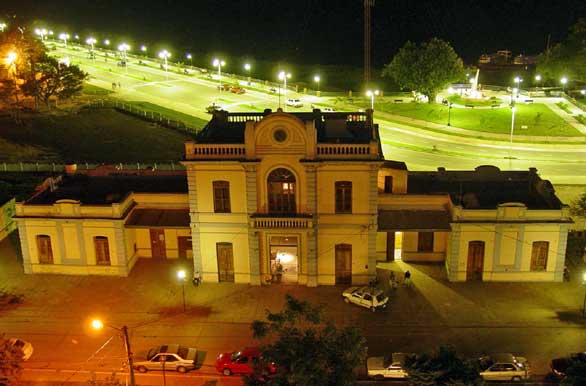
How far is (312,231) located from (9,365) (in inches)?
814

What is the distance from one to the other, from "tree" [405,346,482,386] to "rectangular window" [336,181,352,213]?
16593 millimetres

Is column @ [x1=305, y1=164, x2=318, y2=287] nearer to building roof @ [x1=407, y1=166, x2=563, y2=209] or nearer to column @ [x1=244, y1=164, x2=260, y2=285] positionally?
column @ [x1=244, y1=164, x2=260, y2=285]

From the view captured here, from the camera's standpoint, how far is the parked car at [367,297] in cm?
4297

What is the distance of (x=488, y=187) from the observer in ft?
163

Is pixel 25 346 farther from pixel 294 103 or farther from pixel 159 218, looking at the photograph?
pixel 294 103

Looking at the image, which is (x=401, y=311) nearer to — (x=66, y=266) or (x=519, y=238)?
(x=519, y=238)

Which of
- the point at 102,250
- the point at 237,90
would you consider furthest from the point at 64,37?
the point at 102,250

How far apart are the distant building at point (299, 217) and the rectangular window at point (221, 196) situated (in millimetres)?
76

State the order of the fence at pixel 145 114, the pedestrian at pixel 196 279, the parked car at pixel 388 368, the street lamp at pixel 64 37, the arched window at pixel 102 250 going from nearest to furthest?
the parked car at pixel 388 368 < the pedestrian at pixel 196 279 < the arched window at pixel 102 250 < the fence at pixel 145 114 < the street lamp at pixel 64 37

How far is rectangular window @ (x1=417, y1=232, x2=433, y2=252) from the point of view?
161 ft

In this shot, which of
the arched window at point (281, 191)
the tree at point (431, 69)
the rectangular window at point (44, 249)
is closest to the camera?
the arched window at point (281, 191)

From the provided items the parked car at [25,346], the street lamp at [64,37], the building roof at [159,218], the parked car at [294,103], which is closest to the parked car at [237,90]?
the parked car at [294,103]

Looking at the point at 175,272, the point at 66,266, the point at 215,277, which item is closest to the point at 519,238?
the point at 215,277

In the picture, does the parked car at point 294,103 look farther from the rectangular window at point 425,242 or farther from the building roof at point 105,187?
the rectangular window at point 425,242
